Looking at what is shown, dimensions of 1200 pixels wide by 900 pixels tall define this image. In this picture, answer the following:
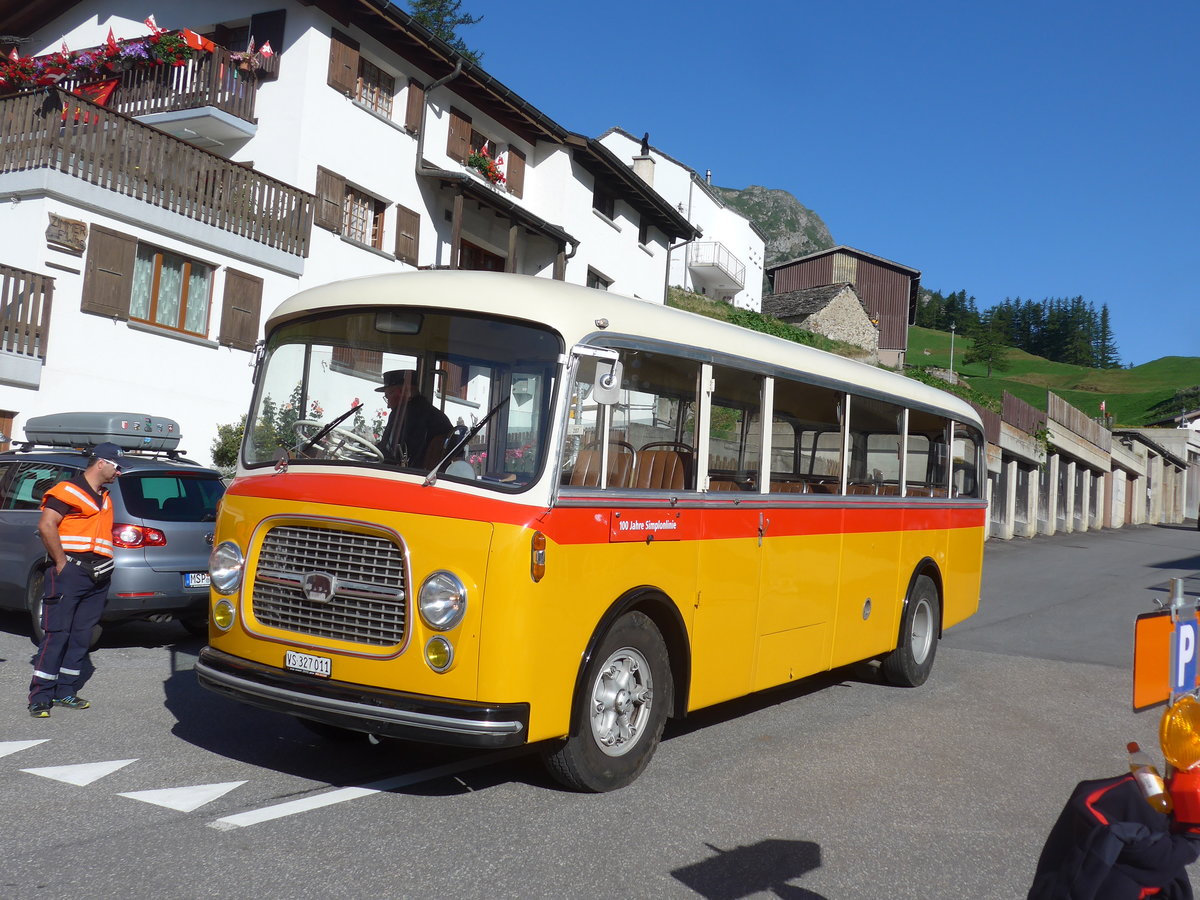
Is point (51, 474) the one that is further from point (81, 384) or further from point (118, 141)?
point (118, 141)

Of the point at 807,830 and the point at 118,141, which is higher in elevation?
the point at 118,141

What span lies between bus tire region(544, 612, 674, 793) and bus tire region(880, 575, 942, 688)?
423 cm

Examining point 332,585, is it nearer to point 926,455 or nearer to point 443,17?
point 926,455

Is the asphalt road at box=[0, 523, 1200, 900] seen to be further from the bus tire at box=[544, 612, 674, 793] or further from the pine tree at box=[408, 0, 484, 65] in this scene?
the pine tree at box=[408, 0, 484, 65]

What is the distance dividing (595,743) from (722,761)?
1.31 meters

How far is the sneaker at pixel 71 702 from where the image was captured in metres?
7.34

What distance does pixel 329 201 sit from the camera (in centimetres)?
2273

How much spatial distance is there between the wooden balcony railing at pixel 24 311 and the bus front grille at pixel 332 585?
12.7m

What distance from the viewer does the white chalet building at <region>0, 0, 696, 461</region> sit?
1744cm

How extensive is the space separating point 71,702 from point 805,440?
5.21m

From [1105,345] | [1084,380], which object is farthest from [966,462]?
[1105,345]

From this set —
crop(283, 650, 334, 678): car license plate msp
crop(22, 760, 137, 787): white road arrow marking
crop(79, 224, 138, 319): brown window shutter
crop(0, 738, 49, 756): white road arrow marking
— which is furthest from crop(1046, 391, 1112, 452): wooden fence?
crop(22, 760, 137, 787): white road arrow marking

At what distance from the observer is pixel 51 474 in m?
10.5

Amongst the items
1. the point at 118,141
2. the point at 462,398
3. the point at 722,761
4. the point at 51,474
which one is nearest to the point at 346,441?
the point at 462,398
